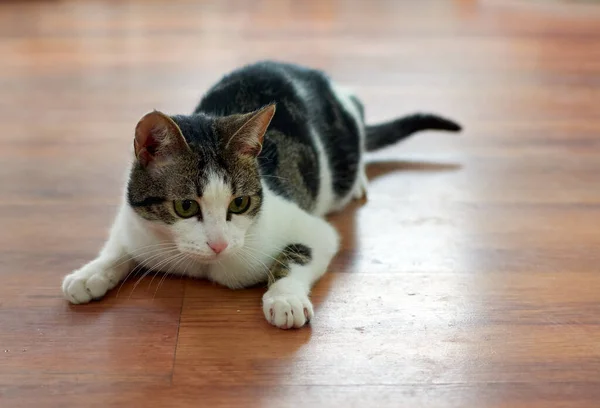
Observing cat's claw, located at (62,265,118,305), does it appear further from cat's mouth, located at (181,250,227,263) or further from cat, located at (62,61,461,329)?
cat's mouth, located at (181,250,227,263)

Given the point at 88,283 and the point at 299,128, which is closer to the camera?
the point at 88,283

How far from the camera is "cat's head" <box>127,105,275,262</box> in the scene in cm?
147

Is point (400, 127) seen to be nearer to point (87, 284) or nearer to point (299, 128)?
point (299, 128)

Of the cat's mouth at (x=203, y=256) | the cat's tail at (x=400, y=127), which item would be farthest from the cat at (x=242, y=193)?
the cat's tail at (x=400, y=127)

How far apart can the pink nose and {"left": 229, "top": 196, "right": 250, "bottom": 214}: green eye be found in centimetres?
9

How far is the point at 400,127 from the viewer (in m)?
2.42

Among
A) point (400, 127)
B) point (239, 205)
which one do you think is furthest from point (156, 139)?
point (400, 127)

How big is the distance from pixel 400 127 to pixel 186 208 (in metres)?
1.12

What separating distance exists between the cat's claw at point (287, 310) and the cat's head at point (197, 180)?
0.48 feet

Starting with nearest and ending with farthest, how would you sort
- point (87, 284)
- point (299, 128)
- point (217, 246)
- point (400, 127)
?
point (217, 246) → point (87, 284) → point (299, 128) → point (400, 127)

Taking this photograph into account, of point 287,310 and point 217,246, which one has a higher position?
point 217,246

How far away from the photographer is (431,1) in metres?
4.51

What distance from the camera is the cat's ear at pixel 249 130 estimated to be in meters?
1.52

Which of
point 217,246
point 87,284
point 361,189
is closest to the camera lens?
point 217,246
